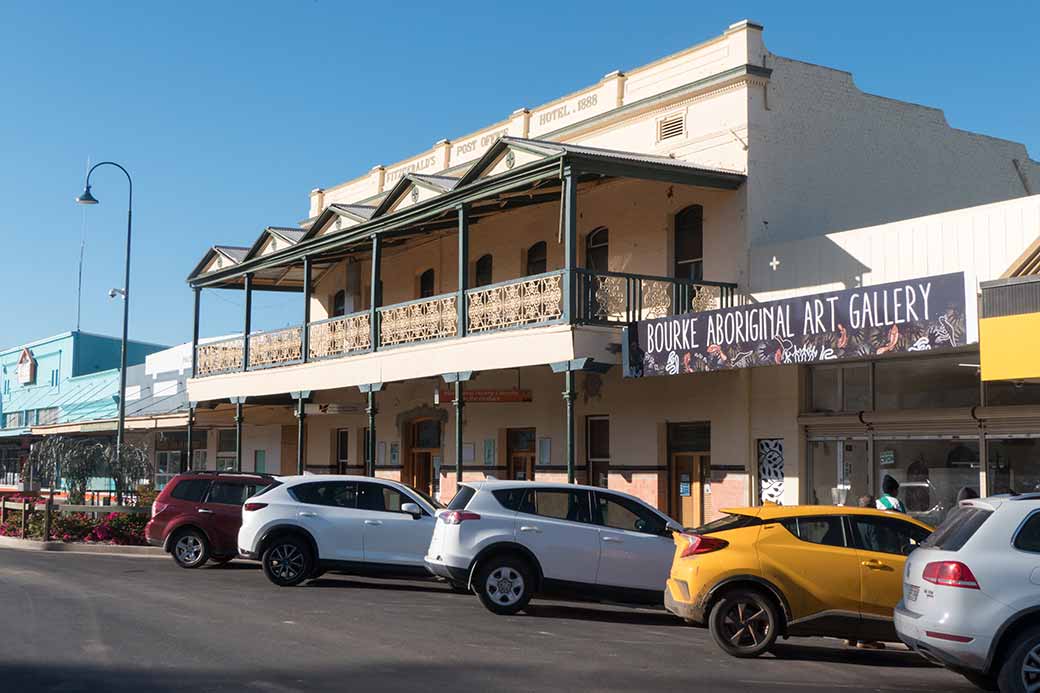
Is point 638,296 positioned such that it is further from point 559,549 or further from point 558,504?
point 559,549

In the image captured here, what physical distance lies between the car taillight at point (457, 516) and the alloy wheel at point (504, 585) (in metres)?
0.68

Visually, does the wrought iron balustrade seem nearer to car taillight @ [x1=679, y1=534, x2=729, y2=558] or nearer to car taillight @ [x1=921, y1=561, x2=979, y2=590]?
car taillight @ [x1=679, y1=534, x2=729, y2=558]

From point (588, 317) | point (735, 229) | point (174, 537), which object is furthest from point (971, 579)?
point (174, 537)

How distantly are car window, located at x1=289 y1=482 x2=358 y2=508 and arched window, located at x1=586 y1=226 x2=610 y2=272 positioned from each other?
8418 millimetres

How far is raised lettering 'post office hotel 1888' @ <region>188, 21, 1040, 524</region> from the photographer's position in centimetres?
1656

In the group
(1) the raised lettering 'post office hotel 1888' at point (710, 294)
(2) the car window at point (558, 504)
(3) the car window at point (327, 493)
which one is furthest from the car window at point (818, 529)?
(3) the car window at point (327, 493)

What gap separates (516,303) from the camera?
68.0ft

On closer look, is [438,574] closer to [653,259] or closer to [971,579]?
[971,579]

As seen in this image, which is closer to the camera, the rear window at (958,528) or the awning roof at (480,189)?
the rear window at (958,528)

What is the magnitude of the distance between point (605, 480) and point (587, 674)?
44.9 ft

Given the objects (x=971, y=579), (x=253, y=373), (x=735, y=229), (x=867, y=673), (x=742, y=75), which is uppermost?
(x=742, y=75)

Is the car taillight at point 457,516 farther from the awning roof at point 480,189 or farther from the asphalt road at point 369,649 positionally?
the awning roof at point 480,189

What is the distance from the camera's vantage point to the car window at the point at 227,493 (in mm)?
19969

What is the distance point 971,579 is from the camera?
8867mm
